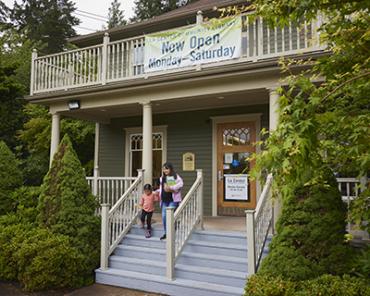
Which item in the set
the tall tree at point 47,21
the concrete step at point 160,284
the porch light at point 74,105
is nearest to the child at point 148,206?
the concrete step at point 160,284

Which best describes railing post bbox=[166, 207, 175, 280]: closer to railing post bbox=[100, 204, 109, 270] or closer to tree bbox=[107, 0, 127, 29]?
railing post bbox=[100, 204, 109, 270]

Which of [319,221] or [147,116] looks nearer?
[319,221]

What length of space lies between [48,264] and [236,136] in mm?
5653

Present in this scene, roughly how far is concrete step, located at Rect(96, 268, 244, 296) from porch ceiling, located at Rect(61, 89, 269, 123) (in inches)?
157

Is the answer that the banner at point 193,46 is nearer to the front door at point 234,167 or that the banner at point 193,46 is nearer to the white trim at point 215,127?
the white trim at point 215,127

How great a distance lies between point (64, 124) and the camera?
51.2 ft

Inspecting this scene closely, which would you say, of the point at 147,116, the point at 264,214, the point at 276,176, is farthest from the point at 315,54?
the point at 276,176

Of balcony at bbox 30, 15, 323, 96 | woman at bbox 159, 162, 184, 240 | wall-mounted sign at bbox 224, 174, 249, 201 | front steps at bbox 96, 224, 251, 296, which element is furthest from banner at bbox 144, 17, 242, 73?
front steps at bbox 96, 224, 251, 296

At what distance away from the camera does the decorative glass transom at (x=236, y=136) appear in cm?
921

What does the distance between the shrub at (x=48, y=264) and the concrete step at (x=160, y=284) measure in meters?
0.48

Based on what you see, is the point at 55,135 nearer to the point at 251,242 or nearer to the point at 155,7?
the point at 251,242

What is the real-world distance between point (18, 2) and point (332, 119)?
125 feet

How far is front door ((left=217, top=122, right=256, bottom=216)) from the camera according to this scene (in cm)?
904

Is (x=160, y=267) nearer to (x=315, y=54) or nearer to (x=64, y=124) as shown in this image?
(x=315, y=54)
